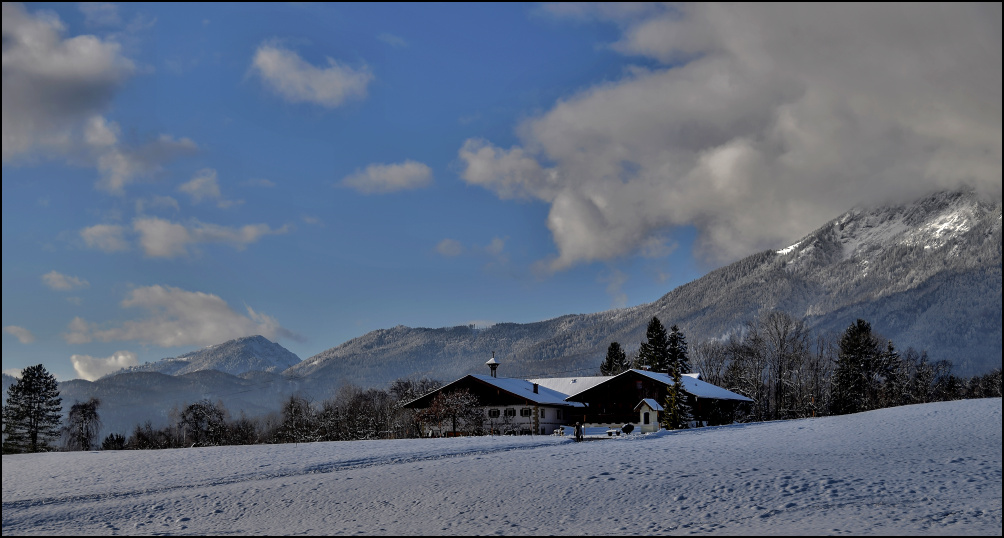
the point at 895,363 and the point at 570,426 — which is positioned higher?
the point at 895,363

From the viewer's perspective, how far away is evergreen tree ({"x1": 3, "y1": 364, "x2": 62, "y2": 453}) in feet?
248

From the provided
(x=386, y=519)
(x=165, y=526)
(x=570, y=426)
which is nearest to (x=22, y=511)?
(x=165, y=526)

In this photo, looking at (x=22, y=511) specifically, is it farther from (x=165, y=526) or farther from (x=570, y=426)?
(x=570, y=426)

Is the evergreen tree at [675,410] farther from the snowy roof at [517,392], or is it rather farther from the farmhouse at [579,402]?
the snowy roof at [517,392]

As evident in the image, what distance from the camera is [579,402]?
80.5 metres

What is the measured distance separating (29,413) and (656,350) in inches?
2930

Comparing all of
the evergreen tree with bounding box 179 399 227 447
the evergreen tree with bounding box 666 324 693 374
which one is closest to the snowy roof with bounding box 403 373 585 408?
the evergreen tree with bounding box 666 324 693 374

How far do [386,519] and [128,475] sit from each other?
60.7 feet

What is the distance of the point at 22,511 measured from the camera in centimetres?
2625

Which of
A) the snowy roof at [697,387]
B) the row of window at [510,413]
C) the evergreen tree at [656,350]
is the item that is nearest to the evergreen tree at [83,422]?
the row of window at [510,413]

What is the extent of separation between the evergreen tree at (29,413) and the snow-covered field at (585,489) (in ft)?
145

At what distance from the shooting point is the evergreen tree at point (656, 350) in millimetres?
99688

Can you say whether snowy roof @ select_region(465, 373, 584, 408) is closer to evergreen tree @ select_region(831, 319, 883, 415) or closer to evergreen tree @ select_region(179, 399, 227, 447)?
evergreen tree @ select_region(831, 319, 883, 415)

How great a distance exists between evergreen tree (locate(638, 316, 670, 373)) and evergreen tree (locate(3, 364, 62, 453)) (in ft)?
231
